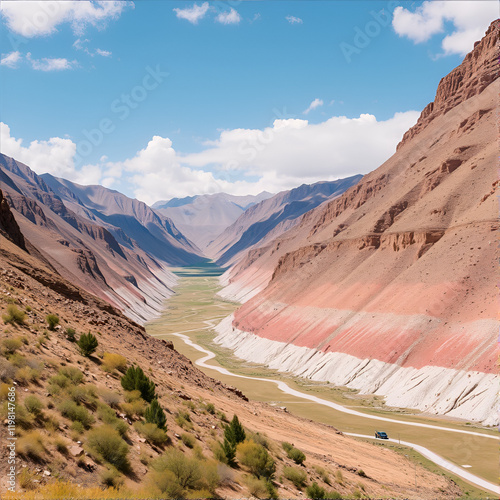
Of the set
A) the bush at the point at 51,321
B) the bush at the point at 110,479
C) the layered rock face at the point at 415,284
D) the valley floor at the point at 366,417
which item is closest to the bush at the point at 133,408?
the bush at the point at 110,479

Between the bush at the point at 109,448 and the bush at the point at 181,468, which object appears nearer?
the bush at the point at 109,448

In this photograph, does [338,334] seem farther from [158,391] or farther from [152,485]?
[152,485]

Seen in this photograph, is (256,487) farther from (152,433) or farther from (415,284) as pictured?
(415,284)

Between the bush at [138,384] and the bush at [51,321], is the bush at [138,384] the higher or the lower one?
the lower one

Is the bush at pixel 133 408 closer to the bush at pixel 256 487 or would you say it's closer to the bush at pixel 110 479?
the bush at pixel 110 479

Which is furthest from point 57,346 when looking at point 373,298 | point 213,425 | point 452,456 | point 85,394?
point 373,298

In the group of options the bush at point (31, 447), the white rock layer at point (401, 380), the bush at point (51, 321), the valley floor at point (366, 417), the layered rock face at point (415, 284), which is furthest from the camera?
the layered rock face at point (415, 284)
